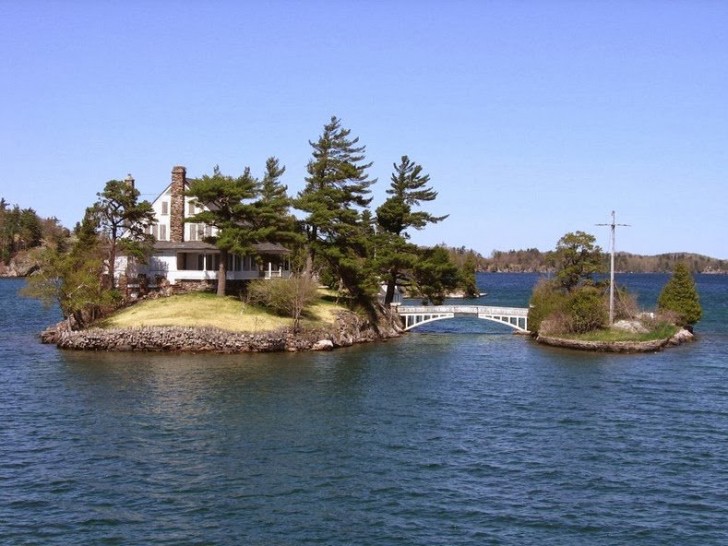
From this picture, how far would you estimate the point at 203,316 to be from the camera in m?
62.6

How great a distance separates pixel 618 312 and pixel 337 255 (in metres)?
28.0

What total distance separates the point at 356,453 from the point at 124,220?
4460cm

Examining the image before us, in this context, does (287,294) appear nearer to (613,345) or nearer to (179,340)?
(179,340)

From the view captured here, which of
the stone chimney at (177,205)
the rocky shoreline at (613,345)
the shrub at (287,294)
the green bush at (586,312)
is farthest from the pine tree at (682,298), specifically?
the stone chimney at (177,205)

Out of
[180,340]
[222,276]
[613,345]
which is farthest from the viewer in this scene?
[222,276]

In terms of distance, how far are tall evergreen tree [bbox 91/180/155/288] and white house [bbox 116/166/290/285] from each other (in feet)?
6.82

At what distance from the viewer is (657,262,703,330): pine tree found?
78.2 meters

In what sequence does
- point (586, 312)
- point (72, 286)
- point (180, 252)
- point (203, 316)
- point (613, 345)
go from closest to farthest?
point (72, 286) → point (203, 316) → point (613, 345) → point (586, 312) → point (180, 252)

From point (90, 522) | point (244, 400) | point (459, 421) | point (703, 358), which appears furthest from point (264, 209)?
point (90, 522)

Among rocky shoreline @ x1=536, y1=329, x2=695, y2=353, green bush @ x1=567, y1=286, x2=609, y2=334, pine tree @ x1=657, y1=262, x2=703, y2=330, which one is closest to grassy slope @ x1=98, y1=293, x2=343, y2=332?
rocky shoreline @ x1=536, y1=329, x2=695, y2=353

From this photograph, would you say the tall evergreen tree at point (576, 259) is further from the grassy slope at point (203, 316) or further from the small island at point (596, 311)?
the grassy slope at point (203, 316)

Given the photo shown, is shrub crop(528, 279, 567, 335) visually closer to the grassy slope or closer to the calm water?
the calm water

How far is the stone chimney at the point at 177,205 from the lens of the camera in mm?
72938

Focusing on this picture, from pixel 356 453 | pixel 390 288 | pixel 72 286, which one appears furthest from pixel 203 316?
pixel 356 453
